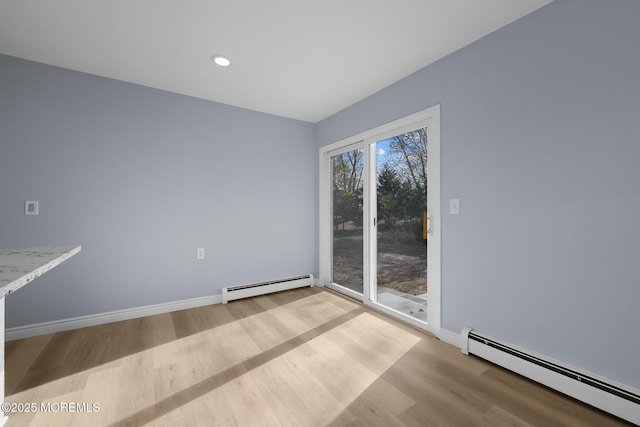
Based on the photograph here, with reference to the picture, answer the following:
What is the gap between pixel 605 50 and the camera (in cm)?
146

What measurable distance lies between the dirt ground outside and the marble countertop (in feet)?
8.47

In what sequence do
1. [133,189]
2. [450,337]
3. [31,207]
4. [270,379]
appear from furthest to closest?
[133,189] < [31,207] < [450,337] < [270,379]

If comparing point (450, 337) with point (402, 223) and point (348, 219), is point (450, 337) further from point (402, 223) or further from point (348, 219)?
point (348, 219)

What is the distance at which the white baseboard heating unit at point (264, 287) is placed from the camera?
125 inches

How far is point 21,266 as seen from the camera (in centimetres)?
103

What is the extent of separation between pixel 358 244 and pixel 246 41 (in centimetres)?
247

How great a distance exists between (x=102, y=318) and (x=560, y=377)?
12.3 ft

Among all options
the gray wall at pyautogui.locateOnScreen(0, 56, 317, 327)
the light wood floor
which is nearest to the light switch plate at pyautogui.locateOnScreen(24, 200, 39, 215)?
the gray wall at pyautogui.locateOnScreen(0, 56, 317, 327)

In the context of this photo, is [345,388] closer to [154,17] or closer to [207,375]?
[207,375]

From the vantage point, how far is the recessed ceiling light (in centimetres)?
226

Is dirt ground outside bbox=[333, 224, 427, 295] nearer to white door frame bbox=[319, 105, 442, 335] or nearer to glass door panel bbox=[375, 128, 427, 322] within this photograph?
glass door panel bbox=[375, 128, 427, 322]

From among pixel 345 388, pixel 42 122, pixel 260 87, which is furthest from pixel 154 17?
pixel 345 388

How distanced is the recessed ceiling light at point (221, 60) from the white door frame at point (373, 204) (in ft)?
5.29

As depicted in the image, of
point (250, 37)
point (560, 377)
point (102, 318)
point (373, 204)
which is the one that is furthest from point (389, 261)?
point (102, 318)
